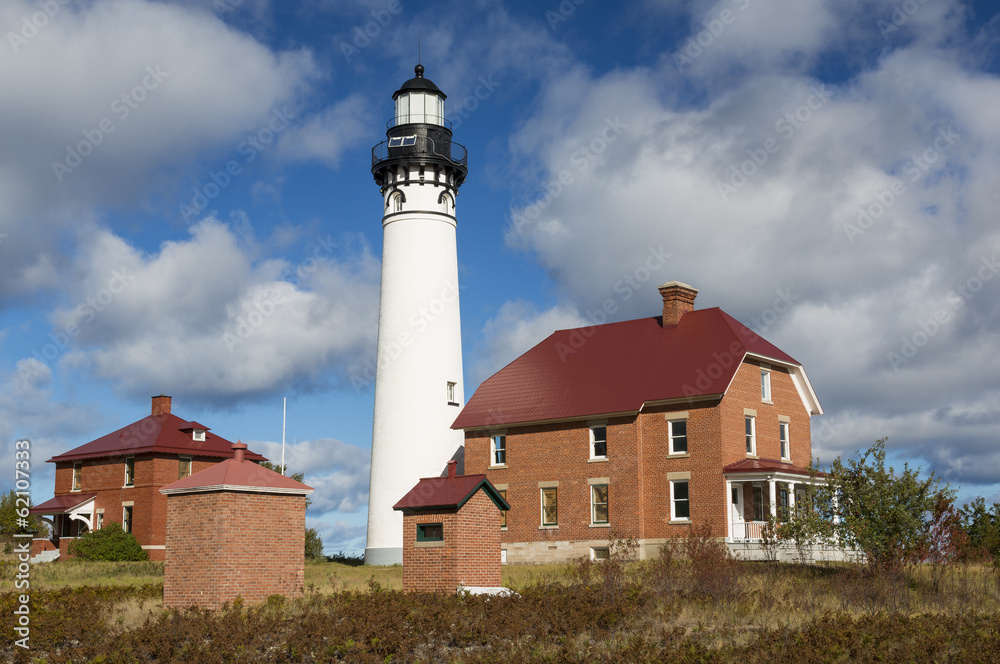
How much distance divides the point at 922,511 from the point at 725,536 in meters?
10.3

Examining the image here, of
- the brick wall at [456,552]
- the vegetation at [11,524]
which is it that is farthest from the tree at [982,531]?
the vegetation at [11,524]

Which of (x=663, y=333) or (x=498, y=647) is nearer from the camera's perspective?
(x=498, y=647)

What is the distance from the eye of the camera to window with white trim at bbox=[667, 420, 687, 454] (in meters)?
36.8

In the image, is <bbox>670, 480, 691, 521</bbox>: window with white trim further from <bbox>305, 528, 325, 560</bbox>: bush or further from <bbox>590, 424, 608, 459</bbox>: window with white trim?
<bbox>305, 528, 325, 560</bbox>: bush

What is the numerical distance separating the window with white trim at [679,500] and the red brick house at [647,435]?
53 millimetres

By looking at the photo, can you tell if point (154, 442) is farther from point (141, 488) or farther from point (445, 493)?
point (445, 493)

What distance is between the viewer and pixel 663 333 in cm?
4028

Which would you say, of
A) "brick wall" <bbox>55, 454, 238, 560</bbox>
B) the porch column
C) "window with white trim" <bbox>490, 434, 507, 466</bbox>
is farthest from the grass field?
"brick wall" <bbox>55, 454, 238, 560</bbox>

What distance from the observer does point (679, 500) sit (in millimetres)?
36562

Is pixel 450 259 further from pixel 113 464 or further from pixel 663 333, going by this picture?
pixel 113 464

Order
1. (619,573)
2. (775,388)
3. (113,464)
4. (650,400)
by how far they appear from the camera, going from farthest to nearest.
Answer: (113,464), (775,388), (650,400), (619,573)

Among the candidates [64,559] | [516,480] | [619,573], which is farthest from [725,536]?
[64,559]

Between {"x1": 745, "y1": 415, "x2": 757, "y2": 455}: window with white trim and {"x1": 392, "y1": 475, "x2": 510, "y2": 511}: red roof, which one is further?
{"x1": 745, "y1": 415, "x2": 757, "y2": 455}: window with white trim

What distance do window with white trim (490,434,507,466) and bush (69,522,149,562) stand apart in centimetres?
1609
